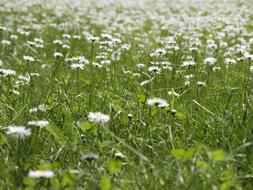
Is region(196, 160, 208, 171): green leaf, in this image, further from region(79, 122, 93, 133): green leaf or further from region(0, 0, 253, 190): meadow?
region(79, 122, 93, 133): green leaf

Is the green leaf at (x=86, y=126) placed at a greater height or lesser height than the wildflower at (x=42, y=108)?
greater

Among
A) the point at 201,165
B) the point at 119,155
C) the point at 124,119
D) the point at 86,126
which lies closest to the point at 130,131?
the point at 124,119

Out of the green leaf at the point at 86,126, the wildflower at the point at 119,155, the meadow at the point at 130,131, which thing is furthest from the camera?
the green leaf at the point at 86,126

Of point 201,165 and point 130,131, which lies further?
point 130,131

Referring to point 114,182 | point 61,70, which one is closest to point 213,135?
point 114,182

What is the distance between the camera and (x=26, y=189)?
6.44 ft

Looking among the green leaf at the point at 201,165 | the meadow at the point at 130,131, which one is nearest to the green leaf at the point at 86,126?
the meadow at the point at 130,131

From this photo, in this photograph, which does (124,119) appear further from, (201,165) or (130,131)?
(201,165)

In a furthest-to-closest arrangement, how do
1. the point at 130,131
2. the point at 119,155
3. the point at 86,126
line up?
the point at 130,131 → the point at 86,126 → the point at 119,155

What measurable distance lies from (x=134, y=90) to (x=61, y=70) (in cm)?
111

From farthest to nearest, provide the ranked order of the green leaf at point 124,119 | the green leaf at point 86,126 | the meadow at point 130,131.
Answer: the green leaf at point 124,119, the green leaf at point 86,126, the meadow at point 130,131

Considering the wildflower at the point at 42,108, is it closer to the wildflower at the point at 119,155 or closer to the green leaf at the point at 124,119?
the green leaf at the point at 124,119

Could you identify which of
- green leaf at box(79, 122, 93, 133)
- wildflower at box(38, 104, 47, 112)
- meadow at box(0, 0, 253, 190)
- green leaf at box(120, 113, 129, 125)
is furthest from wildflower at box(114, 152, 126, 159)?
wildflower at box(38, 104, 47, 112)

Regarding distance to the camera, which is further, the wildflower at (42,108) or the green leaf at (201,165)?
the wildflower at (42,108)
